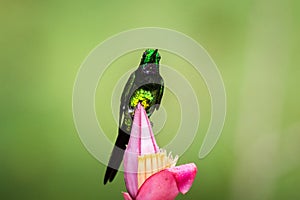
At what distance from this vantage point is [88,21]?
148 cm

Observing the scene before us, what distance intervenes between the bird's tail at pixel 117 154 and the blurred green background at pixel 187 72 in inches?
33.8

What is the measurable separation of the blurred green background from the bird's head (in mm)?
865

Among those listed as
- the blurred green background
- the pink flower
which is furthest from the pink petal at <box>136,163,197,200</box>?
A: the blurred green background

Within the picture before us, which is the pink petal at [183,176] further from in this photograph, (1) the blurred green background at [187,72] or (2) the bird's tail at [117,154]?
(1) the blurred green background at [187,72]

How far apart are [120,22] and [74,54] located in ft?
0.51

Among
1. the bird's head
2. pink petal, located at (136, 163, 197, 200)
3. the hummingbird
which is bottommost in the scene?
pink petal, located at (136, 163, 197, 200)

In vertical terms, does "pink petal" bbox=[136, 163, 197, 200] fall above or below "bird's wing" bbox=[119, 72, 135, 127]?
below

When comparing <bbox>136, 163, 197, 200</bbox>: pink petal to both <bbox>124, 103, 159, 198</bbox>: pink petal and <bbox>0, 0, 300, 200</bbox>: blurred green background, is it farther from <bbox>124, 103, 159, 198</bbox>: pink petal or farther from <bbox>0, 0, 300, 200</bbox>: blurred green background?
<bbox>0, 0, 300, 200</bbox>: blurred green background

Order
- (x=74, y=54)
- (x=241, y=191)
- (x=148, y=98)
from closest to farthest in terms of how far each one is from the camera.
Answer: (x=148, y=98) → (x=241, y=191) → (x=74, y=54)

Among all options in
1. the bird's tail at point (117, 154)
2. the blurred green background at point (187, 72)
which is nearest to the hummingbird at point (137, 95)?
the bird's tail at point (117, 154)

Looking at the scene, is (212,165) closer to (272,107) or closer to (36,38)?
(272,107)

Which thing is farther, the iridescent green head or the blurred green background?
the blurred green background

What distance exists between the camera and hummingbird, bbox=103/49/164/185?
40cm

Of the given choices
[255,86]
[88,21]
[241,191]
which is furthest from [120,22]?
[241,191]
